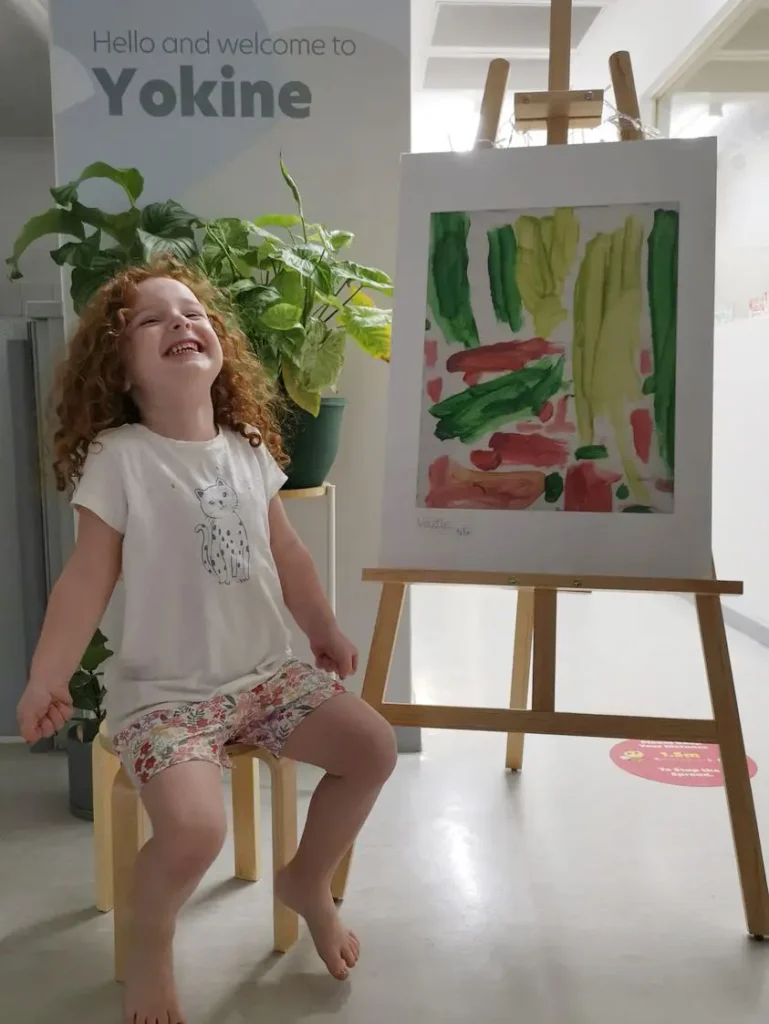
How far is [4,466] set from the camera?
80.4 inches

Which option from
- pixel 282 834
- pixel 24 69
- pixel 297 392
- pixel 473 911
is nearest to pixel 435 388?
pixel 297 392

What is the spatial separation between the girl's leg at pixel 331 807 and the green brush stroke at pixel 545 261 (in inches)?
28.1

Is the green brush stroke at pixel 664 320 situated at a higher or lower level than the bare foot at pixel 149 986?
higher

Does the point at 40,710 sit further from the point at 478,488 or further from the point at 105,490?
the point at 478,488

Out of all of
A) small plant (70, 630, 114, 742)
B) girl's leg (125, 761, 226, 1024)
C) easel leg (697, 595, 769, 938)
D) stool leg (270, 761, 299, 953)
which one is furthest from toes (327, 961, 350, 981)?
small plant (70, 630, 114, 742)

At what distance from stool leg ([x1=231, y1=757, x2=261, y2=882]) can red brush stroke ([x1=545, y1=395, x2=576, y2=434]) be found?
75 centimetres

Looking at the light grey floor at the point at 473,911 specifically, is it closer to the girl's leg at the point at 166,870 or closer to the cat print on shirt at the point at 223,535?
the girl's leg at the point at 166,870

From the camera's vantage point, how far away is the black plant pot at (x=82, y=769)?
1724 millimetres

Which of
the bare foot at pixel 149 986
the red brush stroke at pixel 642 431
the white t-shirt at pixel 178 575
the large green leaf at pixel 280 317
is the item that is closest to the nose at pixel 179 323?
the white t-shirt at pixel 178 575

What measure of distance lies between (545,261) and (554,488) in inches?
14.8

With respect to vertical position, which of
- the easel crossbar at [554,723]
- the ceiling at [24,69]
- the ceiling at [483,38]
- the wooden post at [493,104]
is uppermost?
the ceiling at [483,38]

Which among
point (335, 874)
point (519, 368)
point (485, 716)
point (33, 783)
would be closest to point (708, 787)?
point (485, 716)

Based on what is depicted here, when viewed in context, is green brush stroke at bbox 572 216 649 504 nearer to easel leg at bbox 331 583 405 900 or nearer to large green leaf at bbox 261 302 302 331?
easel leg at bbox 331 583 405 900

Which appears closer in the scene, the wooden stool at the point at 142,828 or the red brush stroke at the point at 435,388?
the wooden stool at the point at 142,828
